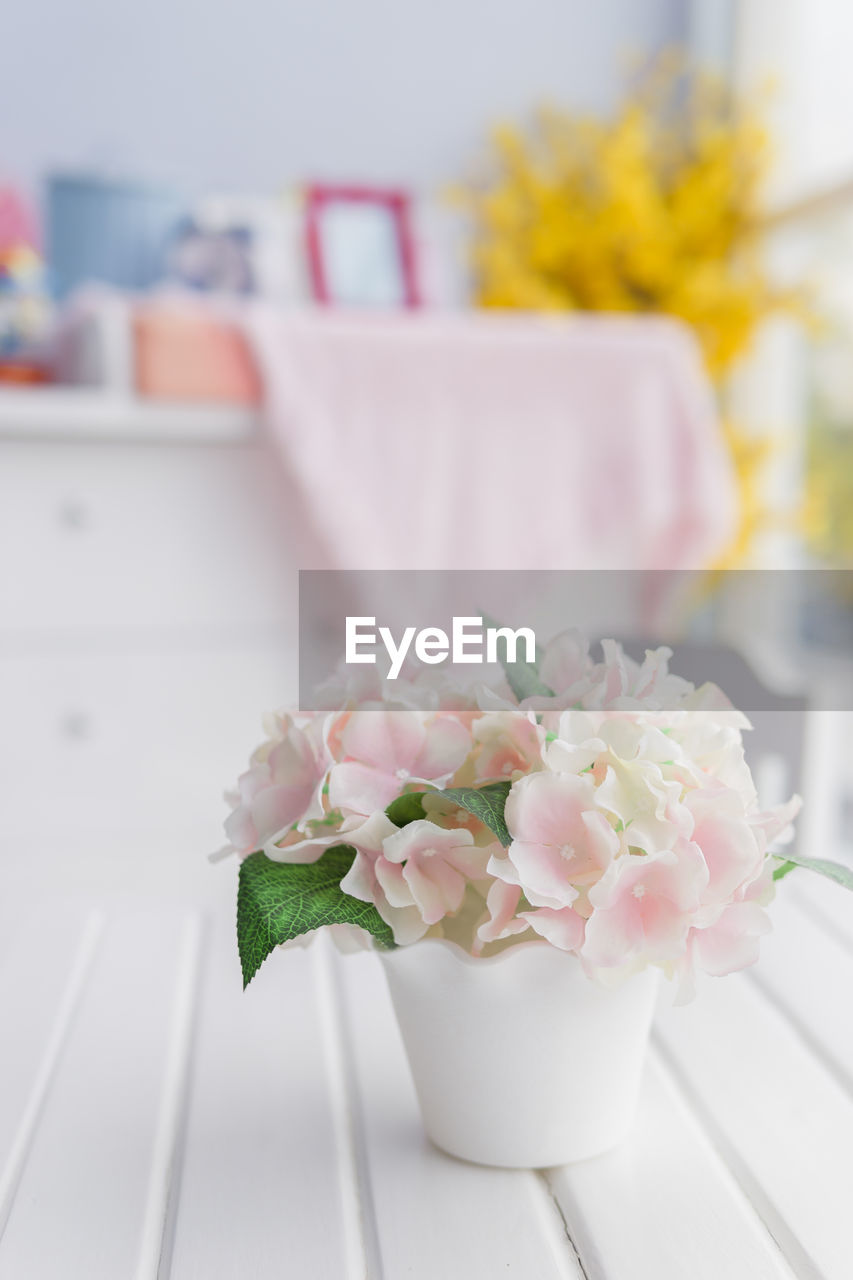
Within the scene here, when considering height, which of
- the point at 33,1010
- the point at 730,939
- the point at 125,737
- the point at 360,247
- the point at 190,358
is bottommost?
the point at 125,737

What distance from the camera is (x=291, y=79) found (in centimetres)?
253

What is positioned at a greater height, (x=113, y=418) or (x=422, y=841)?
(x=113, y=418)

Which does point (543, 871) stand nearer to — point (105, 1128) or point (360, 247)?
point (105, 1128)

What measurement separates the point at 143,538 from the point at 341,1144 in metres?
1.31

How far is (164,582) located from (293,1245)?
1.37 meters

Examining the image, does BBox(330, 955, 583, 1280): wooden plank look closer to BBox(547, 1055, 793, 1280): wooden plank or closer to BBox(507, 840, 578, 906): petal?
BBox(547, 1055, 793, 1280): wooden plank

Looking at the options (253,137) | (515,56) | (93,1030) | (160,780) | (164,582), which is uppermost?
(515,56)

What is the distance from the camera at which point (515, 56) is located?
2.63 m

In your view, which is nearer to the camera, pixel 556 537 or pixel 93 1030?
pixel 93 1030

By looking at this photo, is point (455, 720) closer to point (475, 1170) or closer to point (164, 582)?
point (475, 1170)

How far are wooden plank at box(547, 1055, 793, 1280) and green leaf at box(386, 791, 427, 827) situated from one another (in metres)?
0.15

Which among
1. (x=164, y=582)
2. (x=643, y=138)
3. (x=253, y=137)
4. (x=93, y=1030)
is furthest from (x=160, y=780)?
(x=643, y=138)

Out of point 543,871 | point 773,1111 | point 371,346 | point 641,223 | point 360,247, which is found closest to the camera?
point 543,871

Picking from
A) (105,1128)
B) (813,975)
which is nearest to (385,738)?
(105,1128)
